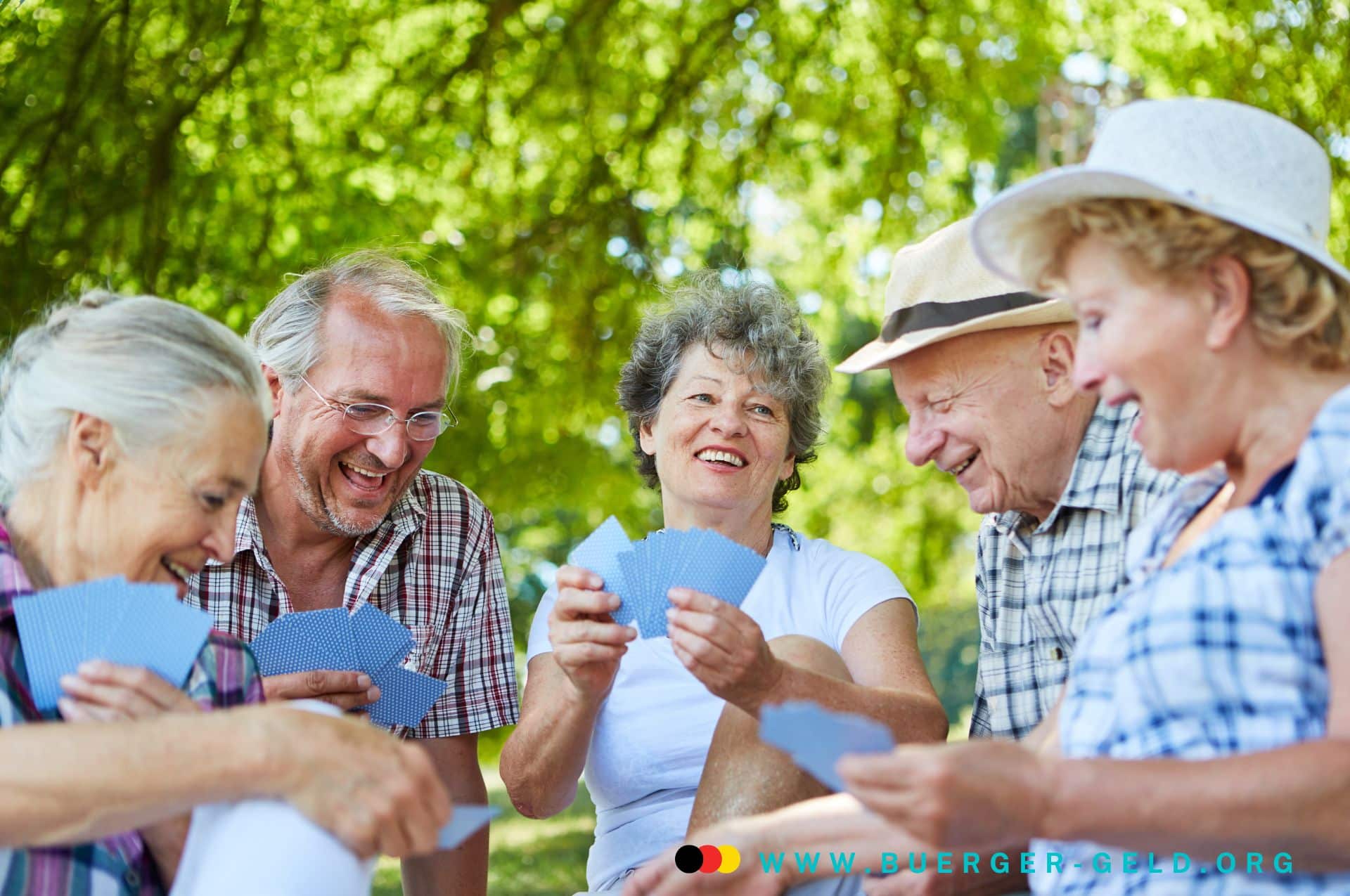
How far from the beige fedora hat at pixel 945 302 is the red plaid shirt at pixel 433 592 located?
1227 mm

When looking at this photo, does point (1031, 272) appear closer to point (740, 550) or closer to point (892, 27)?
point (740, 550)

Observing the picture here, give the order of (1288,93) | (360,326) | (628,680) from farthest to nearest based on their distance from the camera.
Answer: (1288,93), (360,326), (628,680)

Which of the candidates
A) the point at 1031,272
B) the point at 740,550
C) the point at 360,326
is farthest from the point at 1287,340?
the point at 360,326

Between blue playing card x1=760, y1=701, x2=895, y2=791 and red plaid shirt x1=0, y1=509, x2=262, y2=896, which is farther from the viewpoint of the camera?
red plaid shirt x1=0, y1=509, x2=262, y2=896

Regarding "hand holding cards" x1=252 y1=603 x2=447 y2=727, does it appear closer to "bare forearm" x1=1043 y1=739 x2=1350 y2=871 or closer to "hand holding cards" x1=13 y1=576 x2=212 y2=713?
"hand holding cards" x1=13 y1=576 x2=212 y2=713

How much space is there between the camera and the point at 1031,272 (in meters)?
2.15

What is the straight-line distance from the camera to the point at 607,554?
2783 mm

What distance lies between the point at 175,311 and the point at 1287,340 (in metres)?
1.71

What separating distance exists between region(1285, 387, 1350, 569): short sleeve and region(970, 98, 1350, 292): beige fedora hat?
24 centimetres

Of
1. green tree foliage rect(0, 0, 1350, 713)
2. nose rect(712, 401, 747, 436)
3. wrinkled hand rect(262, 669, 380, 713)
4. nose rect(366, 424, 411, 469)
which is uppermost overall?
green tree foliage rect(0, 0, 1350, 713)

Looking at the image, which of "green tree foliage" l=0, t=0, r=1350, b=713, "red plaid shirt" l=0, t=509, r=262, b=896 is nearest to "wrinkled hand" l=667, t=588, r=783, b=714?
"red plaid shirt" l=0, t=509, r=262, b=896

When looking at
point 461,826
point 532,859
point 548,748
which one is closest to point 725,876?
point 461,826

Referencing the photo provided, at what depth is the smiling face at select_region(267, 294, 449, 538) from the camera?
11.1ft

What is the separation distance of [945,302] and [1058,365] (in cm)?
29
